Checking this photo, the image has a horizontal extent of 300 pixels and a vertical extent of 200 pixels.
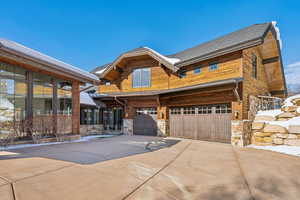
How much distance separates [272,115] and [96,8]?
1534 cm

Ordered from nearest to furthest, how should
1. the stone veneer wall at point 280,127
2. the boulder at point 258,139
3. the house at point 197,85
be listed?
the stone veneer wall at point 280,127 → the boulder at point 258,139 → the house at point 197,85

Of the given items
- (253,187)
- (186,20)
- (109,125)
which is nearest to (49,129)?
(109,125)

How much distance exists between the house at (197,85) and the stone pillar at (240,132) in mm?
105

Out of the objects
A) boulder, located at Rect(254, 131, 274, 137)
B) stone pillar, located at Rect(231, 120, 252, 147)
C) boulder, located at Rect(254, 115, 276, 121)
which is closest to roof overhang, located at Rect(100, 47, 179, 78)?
stone pillar, located at Rect(231, 120, 252, 147)

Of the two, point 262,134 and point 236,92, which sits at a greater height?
point 236,92

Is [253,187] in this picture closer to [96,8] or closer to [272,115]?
[272,115]

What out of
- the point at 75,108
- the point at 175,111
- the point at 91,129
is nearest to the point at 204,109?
the point at 175,111

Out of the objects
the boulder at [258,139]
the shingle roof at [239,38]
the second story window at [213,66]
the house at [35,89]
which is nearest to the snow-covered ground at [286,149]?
the boulder at [258,139]

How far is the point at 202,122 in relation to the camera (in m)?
8.68

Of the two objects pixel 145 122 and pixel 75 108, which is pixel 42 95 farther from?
pixel 145 122

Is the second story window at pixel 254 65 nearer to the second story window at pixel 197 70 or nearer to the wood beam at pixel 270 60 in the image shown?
the wood beam at pixel 270 60

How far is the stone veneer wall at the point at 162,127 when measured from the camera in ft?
33.3

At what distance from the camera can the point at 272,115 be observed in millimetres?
7320

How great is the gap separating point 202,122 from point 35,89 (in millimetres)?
8849
